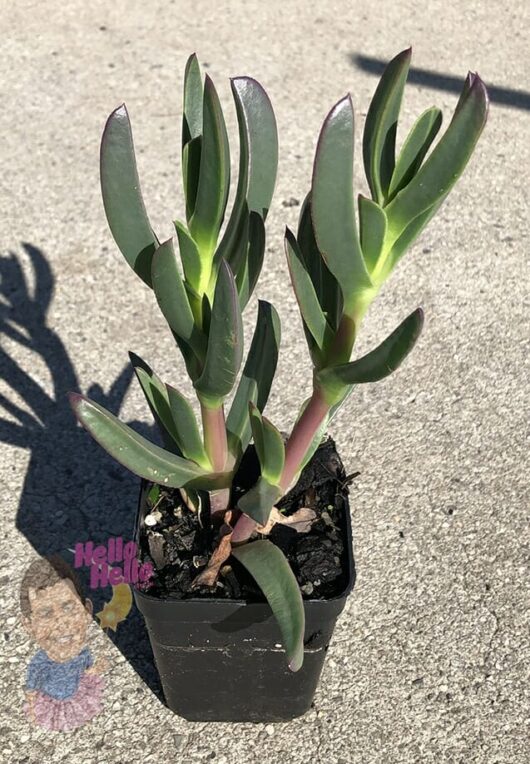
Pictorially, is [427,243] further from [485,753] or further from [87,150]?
[485,753]

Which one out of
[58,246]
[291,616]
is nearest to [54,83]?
[58,246]

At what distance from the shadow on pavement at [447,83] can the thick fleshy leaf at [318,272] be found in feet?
7.47

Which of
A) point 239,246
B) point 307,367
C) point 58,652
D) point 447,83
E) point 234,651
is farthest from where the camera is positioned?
point 447,83

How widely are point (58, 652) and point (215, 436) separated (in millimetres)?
614

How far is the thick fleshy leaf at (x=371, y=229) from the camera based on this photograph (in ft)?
2.83

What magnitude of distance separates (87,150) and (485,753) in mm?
2129

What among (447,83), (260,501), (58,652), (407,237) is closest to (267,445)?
(260,501)

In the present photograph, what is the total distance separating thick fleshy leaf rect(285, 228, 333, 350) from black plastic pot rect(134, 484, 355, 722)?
37 centimetres

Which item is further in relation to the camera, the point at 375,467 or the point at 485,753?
the point at 375,467

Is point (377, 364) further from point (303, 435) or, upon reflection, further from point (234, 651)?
point (234, 651)

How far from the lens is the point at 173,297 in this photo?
980mm

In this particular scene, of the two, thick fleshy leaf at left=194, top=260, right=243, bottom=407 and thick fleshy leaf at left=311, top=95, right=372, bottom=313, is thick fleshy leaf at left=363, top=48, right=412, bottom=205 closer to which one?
thick fleshy leaf at left=311, top=95, right=372, bottom=313

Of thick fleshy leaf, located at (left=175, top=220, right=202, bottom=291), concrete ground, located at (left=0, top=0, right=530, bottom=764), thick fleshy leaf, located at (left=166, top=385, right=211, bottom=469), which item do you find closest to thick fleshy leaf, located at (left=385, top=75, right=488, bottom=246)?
thick fleshy leaf, located at (left=175, top=220, right=202, bottom=291)

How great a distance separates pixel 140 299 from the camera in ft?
7.41
